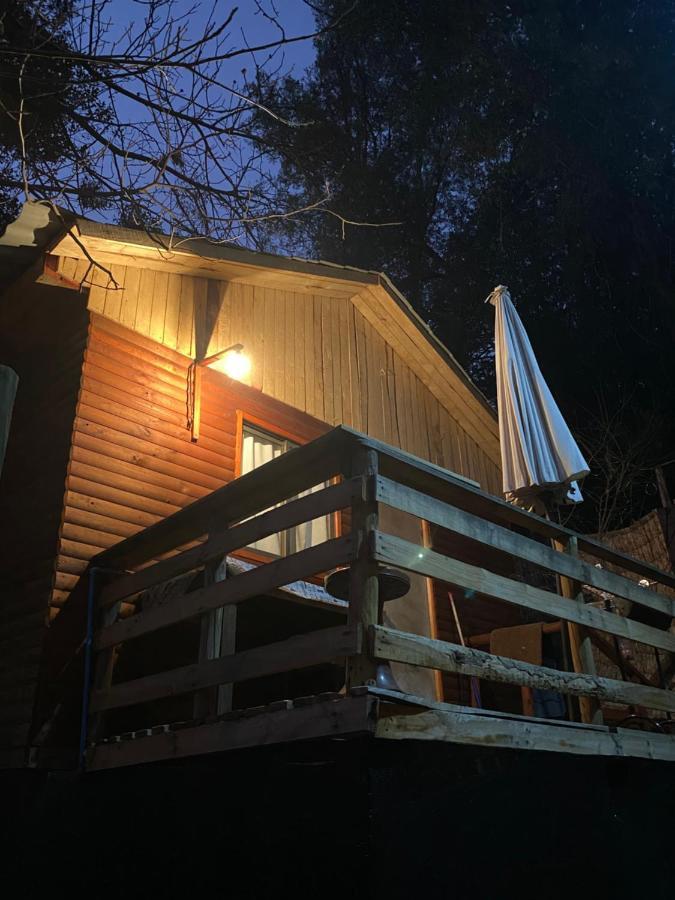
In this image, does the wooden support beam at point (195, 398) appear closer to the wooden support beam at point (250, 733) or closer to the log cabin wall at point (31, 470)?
the log cabin wall at point (31, 470)

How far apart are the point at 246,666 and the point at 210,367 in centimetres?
491

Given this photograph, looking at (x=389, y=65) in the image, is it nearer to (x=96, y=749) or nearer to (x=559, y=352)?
(x=559, y=352)

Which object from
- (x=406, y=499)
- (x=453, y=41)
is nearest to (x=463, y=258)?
(x=453, y=41)

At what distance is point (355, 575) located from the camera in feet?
13.5

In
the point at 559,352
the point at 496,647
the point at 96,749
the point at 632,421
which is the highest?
the point at 559,352

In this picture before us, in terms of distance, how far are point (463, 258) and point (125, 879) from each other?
24.9 meters

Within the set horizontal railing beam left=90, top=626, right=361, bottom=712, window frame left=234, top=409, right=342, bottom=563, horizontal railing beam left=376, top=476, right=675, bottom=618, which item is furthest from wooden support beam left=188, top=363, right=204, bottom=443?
horizontal railing beam left=376, top=476, right=675, bottom=618

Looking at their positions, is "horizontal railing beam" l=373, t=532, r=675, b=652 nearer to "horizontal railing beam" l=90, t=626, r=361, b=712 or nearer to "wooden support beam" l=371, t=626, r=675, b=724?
"wooden support beam" l=371, t=626, r=675, b=724

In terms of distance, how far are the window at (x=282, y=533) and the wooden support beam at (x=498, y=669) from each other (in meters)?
4.22

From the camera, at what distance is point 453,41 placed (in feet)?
87.2

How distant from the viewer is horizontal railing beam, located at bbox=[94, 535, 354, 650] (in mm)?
4305

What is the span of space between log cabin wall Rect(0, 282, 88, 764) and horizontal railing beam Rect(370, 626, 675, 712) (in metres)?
3.75

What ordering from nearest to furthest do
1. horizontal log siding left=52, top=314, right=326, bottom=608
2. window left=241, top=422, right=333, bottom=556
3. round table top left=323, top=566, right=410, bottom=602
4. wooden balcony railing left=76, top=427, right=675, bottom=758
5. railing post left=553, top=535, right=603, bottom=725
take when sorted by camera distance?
wooden balcony railing left=76, top=427, right=675, bottom=758 < round table top left=323, top=566, right=410, bottom=602 < railing post left=553, top=535, right=603, bottom=725 < horizontal log siding left=52, top=314, right=326, bottom=608 < window left=241, top=422, right=333, bottom=556

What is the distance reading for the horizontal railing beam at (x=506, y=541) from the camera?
4.52 m
